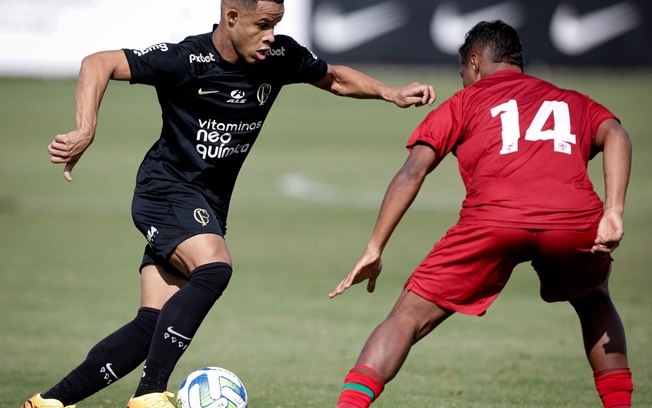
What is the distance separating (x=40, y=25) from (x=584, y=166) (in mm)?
21734

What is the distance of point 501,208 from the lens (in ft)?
16.9

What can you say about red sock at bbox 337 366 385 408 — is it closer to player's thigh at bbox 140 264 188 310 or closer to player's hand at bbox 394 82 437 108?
player's thigh at bbox 140 264 188 310

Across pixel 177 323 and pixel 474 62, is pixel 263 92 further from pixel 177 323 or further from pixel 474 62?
pixel 177 323

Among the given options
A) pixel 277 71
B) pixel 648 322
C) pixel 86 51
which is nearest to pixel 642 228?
pixel 648 322

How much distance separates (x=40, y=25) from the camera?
81.8 feet

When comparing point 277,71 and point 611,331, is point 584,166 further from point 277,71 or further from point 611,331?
point 277,71

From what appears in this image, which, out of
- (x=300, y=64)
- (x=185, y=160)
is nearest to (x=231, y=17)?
(x=300, y=64)

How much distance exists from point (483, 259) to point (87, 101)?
2.23 meters

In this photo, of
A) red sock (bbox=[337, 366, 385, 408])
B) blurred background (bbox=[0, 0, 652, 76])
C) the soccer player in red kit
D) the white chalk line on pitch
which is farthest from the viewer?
blurred background (bbox=[0, 0, 652, 76])

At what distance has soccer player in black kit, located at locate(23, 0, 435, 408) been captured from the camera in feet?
18.3

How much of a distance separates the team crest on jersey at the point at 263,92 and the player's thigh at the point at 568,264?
188cm

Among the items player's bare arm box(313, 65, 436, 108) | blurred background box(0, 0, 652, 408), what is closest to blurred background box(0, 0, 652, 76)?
blurred background box(0, 0, 652, 408)

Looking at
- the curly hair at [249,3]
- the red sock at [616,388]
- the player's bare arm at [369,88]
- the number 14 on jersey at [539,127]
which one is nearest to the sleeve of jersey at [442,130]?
the number 14 on jersey at [539,127]

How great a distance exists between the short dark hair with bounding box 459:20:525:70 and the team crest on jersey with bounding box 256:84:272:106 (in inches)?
48.5
